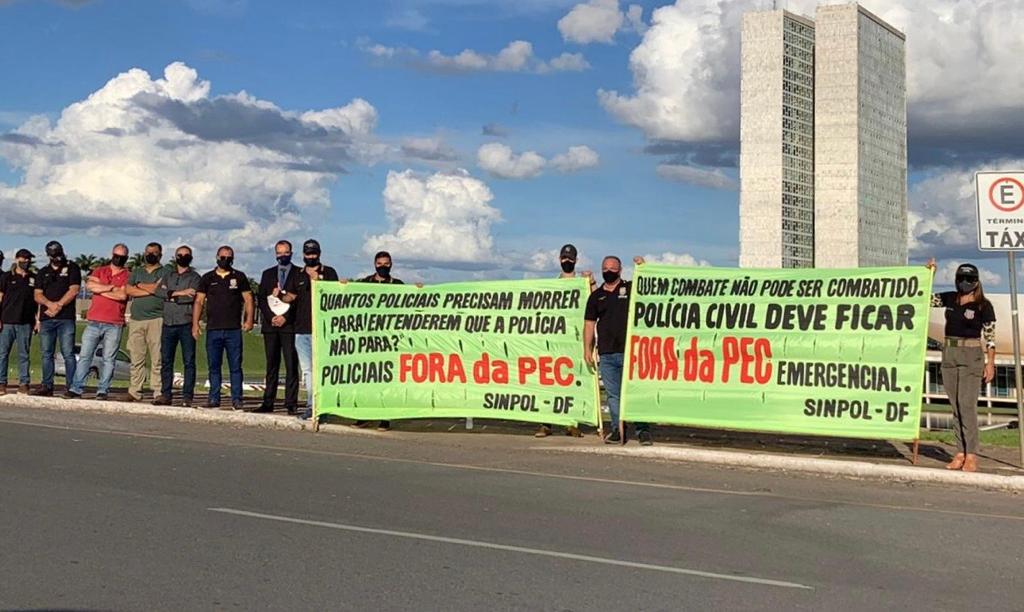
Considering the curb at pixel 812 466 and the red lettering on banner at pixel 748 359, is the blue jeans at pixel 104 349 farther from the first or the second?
the red lettering on banner at pixel 748 359

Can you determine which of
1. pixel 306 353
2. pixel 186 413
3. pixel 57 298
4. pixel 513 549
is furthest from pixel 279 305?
pixel 513 549

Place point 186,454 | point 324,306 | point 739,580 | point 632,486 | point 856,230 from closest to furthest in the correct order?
point 739,580, point 632,486, point 186,454, point 324,306, point 856,230

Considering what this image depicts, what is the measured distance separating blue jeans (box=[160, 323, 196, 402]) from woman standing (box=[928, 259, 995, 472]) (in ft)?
31.7

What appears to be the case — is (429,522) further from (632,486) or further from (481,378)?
(481,378)

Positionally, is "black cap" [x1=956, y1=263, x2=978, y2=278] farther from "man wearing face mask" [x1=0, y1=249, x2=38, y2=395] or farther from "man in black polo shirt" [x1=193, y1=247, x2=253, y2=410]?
"man wearing face mask" [x1=0, y1=249, x2=38, y2=395]

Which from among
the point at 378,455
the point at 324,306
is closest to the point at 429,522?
the point at 378,455

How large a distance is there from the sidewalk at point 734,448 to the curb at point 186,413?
1cm

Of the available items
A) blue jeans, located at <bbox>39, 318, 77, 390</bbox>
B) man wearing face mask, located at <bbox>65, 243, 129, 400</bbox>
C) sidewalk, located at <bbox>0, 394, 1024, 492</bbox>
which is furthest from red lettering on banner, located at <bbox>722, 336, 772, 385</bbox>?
blue jeans, located at <bbox>39, 318, 77, 390</bbox>

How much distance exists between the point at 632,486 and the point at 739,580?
3.67m

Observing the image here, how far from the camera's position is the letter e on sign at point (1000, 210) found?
1160 cm

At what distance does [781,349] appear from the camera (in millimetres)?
12156

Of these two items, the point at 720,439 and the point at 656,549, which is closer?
the point at 656,549

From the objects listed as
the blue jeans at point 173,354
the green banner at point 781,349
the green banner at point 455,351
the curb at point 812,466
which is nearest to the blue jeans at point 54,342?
the blue jeans at point 173,354

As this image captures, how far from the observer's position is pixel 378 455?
39.5 ft
